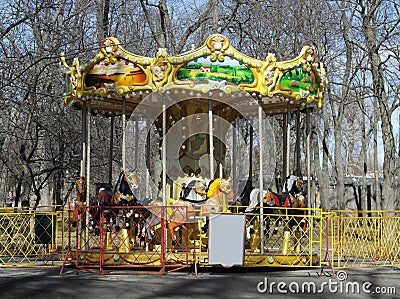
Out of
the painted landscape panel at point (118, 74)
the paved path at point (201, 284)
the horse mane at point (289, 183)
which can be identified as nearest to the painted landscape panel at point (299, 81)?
the horse mane at point (289, 183)

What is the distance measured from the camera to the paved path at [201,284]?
1103cm

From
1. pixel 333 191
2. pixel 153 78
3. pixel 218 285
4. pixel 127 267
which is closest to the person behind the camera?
pixel 218 285

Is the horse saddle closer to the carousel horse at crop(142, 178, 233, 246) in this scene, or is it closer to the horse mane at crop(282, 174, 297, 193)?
the horse mane at crop(282, 174, 297, 193)

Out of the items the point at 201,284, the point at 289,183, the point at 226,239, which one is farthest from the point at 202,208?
the point at 289,183

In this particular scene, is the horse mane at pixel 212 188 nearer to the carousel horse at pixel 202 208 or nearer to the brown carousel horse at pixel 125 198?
the carousel horse at pixel 202 208

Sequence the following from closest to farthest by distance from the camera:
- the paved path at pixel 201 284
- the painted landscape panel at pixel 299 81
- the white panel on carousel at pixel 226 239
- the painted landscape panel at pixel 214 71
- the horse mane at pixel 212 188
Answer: the paved path at pixel 201 284, the white panel on carousel at pixel 226 239, the horse mane at pixel 212 188, the painted landscape panel at pixel 214 71, the painted landscape panel at pixel 299 81

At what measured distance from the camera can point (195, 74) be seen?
47.3ft

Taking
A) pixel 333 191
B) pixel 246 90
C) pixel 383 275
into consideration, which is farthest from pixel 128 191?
pixel 333 191

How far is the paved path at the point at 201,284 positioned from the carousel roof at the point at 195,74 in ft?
13.0

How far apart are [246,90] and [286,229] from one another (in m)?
3.19

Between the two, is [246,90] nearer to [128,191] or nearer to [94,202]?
[128,191]

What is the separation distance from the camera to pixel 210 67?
14383 mm

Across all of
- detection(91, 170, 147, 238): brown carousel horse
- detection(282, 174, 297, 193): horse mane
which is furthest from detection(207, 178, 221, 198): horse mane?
detection(282, 174, 297, 193): horse mane

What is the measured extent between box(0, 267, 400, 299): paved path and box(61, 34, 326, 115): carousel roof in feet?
13.0
